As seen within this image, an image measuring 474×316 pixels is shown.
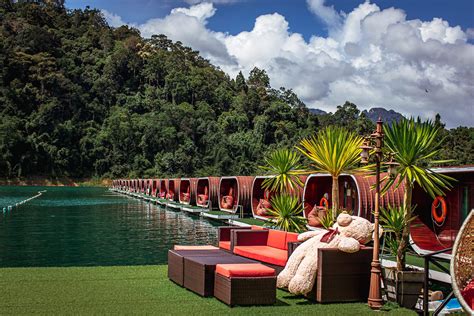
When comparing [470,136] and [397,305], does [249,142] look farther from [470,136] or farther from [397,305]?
[397,305]

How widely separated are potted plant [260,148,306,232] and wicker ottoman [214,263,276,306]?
5.00 meters

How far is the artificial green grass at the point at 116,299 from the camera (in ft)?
19.7

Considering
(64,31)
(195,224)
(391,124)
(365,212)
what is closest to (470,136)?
(195,224)

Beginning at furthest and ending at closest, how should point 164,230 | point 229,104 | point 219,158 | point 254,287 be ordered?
point 229,104 < point 219,158 < point 164,230 < point 254,287

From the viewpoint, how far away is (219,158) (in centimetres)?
7438

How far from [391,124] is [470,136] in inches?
1694

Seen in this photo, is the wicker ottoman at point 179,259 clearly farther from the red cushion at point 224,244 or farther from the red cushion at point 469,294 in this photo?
the red cushion at point 469,294

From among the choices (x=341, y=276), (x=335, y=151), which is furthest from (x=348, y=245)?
(x=335, y=151)

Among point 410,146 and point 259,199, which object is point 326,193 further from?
point 410,146

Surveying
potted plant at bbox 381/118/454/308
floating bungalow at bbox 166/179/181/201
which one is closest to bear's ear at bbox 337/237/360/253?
potted plant at bbox 381/118/454/308

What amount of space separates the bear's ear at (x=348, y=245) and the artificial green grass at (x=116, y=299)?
2.03 ft

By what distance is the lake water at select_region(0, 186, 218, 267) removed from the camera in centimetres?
1188

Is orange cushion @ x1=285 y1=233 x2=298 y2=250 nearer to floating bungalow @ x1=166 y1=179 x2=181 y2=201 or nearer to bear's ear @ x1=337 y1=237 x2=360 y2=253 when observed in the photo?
bear's ear @ x1=337 y1=237 x2=360 y2=253

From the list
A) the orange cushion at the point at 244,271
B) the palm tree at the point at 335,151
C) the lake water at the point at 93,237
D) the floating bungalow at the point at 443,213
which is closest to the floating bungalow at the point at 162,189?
the lake water at the point at 93,237
